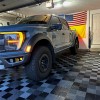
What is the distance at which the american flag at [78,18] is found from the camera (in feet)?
24.0

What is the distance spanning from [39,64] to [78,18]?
18.3 ft

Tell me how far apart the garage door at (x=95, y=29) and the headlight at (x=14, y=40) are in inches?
228

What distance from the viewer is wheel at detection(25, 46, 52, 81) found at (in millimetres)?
2611

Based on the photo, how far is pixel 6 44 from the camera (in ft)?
7.93

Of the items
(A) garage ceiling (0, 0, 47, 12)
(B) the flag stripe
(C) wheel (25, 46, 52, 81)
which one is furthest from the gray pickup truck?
(B) the flag stripe

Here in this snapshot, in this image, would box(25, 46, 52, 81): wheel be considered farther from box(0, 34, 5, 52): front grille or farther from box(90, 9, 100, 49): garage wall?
box(90, 9, 100, 49): garage wall

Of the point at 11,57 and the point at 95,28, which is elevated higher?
the point at 95,28

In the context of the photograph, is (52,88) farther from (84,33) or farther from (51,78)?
(84,33)

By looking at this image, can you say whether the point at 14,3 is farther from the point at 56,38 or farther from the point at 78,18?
the point at 78,18

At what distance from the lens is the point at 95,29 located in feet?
23.6

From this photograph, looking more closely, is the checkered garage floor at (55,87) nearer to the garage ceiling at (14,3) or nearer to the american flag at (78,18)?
the garage ceiling at (14,3)

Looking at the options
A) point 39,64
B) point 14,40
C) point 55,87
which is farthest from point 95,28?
point 14,40

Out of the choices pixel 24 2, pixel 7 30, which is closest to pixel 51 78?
pixel 7 30

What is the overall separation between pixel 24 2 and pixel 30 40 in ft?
9.22
